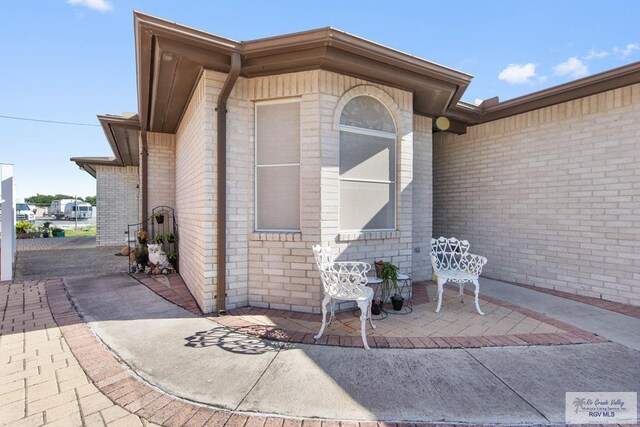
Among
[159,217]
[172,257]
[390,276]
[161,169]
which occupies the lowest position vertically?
[172,257]

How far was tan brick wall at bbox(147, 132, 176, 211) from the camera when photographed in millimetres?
6906

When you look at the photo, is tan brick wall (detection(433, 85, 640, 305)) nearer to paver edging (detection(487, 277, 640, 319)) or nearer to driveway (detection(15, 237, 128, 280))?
paver edging (detection(487, 277, 640, 319))

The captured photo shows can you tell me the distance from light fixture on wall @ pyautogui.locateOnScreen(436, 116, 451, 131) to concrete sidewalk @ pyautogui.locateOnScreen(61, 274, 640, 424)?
4415mm

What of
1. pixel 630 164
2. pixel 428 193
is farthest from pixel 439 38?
pixel 630 164

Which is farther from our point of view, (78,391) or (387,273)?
(387,273)

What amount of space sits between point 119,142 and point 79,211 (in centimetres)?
2781

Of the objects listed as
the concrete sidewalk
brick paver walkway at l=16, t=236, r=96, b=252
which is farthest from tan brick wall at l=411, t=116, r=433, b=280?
brick paver walkway at l=16, t=236, r=96, b=252

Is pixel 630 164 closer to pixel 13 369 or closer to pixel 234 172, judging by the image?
pixel 234 172

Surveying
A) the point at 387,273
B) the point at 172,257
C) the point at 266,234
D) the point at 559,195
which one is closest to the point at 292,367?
the point at 387,273

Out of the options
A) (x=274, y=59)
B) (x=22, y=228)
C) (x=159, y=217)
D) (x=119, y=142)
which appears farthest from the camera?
(x=22, y=228)

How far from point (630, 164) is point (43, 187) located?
70405mm

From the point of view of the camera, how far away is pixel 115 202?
11273 mm

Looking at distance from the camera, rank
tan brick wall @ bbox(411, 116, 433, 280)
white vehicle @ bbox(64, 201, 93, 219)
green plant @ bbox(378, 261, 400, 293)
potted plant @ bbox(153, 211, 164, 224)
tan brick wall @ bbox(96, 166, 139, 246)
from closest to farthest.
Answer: green plant @ bbox(378, 261, 400, 293)
tan brick wall @ bbox(411, 116, 433, 280)
potted plant @ bbox(153, 211, 164, 224)
tan brick wall @ bbox(96, 166, 139, 246)
white vehicle @ bbox(64, 201, 93, 219)

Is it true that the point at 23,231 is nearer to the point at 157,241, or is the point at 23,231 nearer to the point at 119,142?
the point at 119,142
